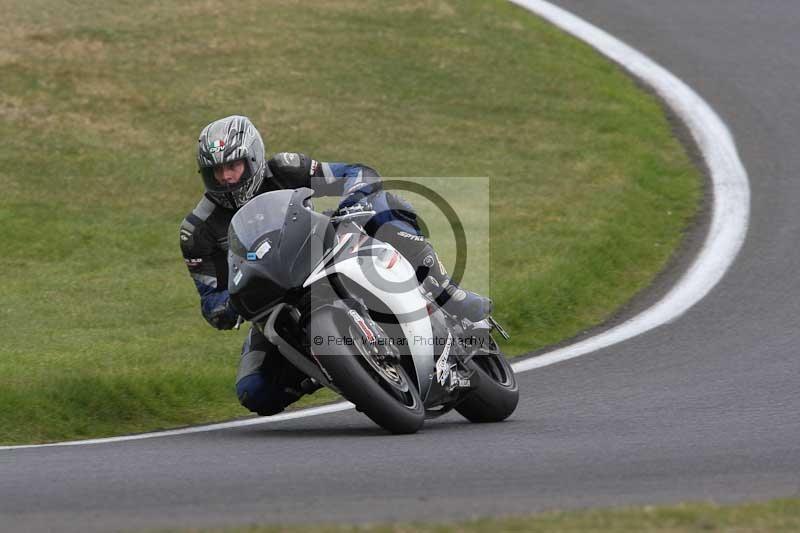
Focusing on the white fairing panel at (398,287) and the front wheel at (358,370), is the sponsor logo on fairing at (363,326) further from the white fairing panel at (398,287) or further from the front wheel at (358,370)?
the white fairing panel at (398,287)

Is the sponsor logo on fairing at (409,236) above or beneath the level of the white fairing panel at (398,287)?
above

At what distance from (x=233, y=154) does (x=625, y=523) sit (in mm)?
3849

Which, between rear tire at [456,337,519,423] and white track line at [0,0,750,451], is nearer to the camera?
rear tire at [456,337,519,423]

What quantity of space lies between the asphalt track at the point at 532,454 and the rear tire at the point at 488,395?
13cm

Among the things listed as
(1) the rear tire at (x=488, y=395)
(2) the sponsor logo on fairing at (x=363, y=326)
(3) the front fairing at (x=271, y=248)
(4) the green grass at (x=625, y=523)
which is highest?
(3) the front fairing at (x=271, y=248)

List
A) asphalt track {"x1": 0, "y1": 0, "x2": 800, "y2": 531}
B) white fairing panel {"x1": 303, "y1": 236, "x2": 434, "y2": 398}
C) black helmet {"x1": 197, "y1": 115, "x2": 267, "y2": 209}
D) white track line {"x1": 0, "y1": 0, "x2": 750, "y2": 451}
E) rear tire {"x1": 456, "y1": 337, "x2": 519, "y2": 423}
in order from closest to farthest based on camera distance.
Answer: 1. asphalt track {"x1": 0, "y1": 0, "x2": 800, "y2": 531}
2. white fairing panel {"x1": 303, "y1": 236, "x2": 434, "y2": 398}
3. black helmet {"x1": 197, "y1": 115, "x2": 267, "y2": 209}
4. rear tire {"x1": 456, "y1": 337, "x2": 519, "y2": 423}
5. white track line {"x1": 0, "y1": 0, "x2": 750, "y2": 451}

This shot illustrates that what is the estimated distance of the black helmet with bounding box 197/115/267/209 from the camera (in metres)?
7.93

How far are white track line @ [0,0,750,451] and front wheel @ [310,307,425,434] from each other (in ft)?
5.34

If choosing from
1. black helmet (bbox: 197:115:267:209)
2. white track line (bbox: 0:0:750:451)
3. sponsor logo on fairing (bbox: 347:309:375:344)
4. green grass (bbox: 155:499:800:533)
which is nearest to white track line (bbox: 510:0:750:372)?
white track line (bbox: 0:0:750:451)

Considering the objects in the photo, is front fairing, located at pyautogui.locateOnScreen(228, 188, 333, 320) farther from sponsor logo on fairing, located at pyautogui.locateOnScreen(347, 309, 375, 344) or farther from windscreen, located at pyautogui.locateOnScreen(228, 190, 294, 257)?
sponsor logo on fairing, located at pyautogui.locateOnScreen(347, 309, 375, 344)

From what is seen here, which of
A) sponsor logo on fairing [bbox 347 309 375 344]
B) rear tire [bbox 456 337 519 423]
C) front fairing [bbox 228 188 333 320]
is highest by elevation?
front fairing [bbox 228 188 333 320]

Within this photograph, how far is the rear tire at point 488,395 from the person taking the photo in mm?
8070

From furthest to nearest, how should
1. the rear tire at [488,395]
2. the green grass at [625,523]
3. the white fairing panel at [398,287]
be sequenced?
the rear tire at [488,395] → the white fairing panel at [398,287] → the green grass at [625,523]

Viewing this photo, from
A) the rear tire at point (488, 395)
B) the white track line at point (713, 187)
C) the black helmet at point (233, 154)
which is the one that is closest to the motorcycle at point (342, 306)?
the rear tire at point (488, 395)
